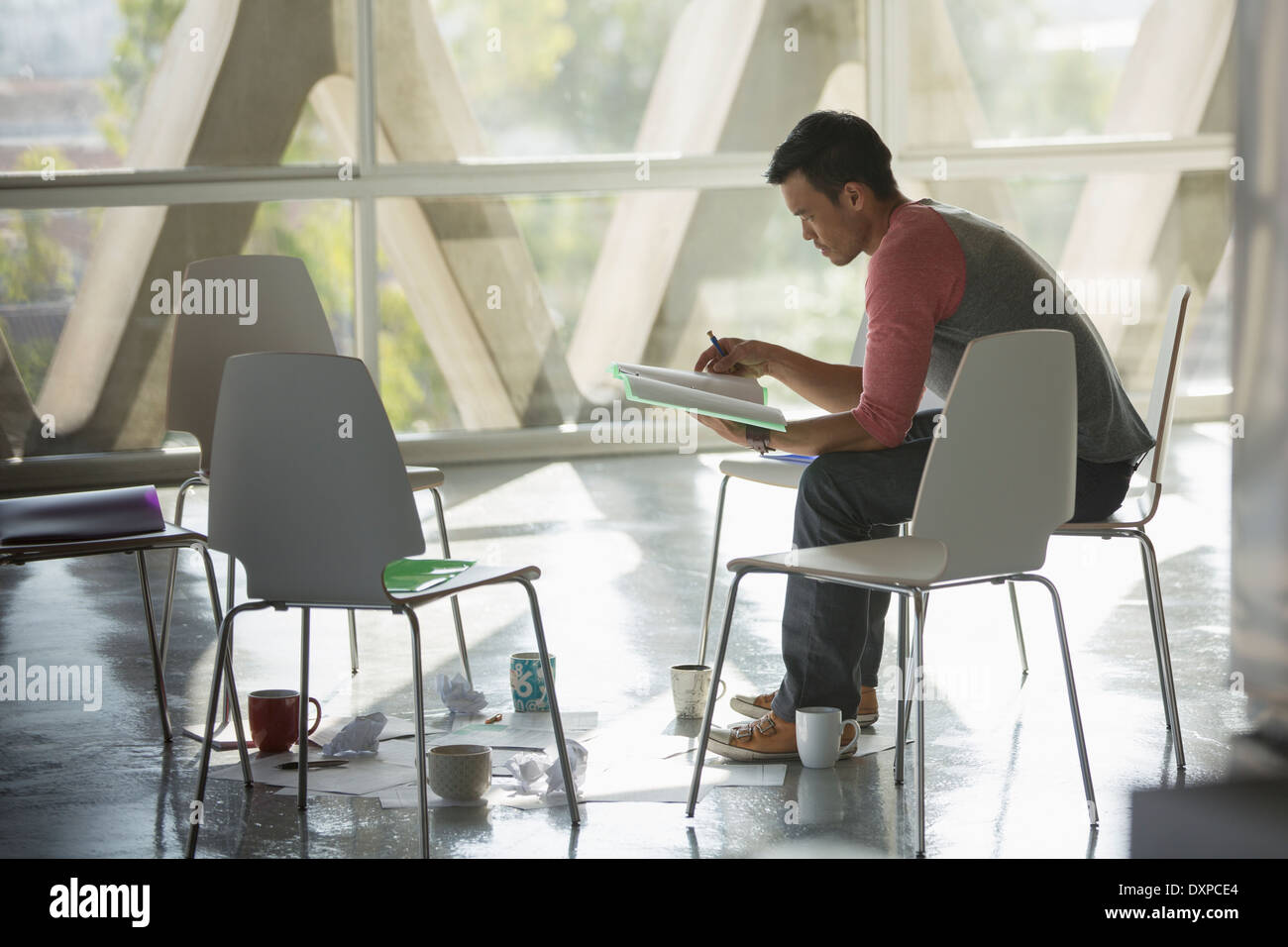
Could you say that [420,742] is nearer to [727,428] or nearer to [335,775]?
[335,775]

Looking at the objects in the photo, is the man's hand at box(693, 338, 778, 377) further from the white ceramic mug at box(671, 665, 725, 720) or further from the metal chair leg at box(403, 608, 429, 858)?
the metal chair leg at box(403, 608, 429, 858)

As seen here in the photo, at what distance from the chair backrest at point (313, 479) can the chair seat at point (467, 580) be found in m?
0.05

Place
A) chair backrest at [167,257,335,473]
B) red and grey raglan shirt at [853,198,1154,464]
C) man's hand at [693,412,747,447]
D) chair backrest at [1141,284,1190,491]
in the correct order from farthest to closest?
chair backrest at [167,257,335,473] < chair backrest at [1141,284,1190,491] < man's hand at [693,412,747,447] < red and grey raglan shirt at [853,198,1154,464]

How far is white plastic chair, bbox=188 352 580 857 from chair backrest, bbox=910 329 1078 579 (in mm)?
765

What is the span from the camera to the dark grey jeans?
255cm

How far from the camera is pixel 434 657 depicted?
348 centimetres

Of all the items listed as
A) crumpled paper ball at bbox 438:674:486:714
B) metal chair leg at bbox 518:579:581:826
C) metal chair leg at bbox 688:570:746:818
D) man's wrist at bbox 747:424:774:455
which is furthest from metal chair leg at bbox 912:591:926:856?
crumpled paper ball at bbox 438:674:486:714

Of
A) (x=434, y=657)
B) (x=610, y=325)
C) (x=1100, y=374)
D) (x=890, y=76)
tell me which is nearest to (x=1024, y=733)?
(x=1100, y=374)

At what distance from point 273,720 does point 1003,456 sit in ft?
4.84

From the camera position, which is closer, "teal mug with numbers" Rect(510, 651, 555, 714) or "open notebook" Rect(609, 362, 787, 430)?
"open notebook" Rect(609, 362, 787, 430)

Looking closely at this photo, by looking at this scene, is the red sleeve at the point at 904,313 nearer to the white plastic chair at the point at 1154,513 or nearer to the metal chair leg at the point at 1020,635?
the white plastic chair at the point at 1154,513

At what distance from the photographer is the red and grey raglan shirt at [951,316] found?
8.02ft

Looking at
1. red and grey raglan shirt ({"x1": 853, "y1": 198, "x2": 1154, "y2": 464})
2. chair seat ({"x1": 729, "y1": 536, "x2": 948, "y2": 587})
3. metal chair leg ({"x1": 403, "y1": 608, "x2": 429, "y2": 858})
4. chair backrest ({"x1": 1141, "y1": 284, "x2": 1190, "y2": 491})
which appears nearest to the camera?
metal chair leg ({"x1": 403, "y1": 608, "x2": 429, "y2": 858})

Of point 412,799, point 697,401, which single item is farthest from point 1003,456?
point 412,799
